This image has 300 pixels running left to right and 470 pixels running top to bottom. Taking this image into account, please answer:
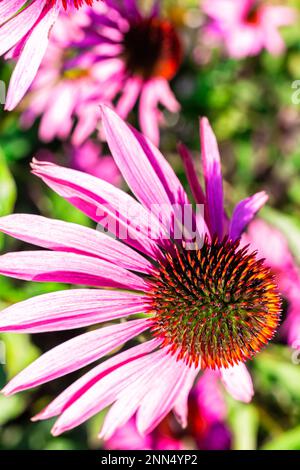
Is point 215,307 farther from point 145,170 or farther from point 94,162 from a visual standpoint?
point 94,162

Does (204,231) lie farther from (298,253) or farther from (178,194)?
(298,253)

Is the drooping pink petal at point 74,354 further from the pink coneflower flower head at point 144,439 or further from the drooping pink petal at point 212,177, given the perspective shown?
the pink coneflower flower head at point 144,439

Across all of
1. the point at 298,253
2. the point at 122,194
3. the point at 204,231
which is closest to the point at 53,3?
the point at 122,194

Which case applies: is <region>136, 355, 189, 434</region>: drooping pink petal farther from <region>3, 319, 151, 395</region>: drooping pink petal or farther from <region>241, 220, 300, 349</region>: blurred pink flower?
<region>241, 220, 300, 349</region>: blurred pink flower

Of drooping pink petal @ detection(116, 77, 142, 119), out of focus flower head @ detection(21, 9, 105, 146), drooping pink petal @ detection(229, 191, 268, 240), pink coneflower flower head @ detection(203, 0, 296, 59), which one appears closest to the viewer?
drooping pink petal @ detection(229, 191, 268, 240)

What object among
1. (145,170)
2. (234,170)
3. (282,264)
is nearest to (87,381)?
(145,170)

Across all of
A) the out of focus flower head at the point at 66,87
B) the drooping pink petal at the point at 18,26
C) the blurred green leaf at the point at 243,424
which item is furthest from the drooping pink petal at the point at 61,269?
the blurred green leaf at the point at 243,424

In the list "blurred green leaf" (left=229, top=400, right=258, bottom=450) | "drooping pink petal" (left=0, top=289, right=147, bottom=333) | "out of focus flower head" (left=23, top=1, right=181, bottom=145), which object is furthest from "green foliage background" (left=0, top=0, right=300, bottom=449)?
"drooping pink petal" (left=0, top=289, right=147, bottom=333)
